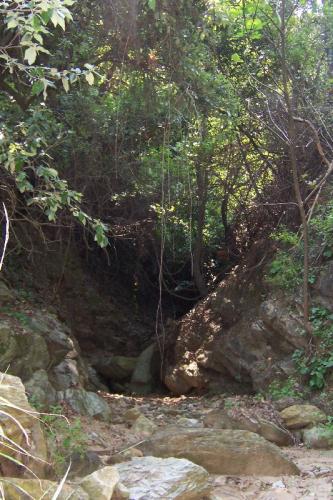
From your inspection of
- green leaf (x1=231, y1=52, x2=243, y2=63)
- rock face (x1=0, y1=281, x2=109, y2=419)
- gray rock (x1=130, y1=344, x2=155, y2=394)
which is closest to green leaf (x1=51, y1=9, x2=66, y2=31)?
rock face (x1=0, y1=281, x2=109, y2=419)

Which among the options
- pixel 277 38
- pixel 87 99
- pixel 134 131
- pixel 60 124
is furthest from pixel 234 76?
pixel 60 124

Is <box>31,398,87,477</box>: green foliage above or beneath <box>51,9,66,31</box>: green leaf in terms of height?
beneath

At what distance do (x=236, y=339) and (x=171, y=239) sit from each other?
246 centimetres

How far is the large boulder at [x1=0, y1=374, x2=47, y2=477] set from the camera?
2781mm

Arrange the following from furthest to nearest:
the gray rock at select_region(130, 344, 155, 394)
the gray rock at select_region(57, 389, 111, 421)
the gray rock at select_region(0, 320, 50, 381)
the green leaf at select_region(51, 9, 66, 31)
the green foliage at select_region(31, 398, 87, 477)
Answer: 1. the gray rock at select_region(130, 344, 155, 394)
2. the gray rock at select_region(57, 389, 111, 421)
3. the gray rock at select_region(0, 320, 50, 381)
4. the green foliage at select_region(31, 398, 87, 477)
5. the green leaf at select_region(51, 9, 66, 31)

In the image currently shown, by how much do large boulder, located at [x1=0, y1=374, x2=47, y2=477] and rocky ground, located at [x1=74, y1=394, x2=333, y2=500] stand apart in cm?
141

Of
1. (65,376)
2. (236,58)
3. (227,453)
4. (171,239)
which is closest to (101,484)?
(227,453)

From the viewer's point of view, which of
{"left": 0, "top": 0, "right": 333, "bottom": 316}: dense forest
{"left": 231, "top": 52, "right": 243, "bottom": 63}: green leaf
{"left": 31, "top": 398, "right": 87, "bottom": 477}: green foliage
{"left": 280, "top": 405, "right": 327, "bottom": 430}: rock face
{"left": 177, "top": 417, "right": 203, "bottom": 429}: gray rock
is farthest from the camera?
{"left": 231, "top": 52, "right": 243, "bottom": 63}: green leaf

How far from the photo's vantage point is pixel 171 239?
965cm

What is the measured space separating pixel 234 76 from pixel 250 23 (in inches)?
37.3

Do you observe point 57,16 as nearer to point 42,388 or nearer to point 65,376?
point 42,388

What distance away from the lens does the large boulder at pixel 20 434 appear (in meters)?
2.78

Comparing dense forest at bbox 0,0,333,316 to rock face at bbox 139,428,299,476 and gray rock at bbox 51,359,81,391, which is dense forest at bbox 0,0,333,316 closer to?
gray rock at bbox 51,359,81,391

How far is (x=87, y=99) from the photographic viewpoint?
20.7 feet
